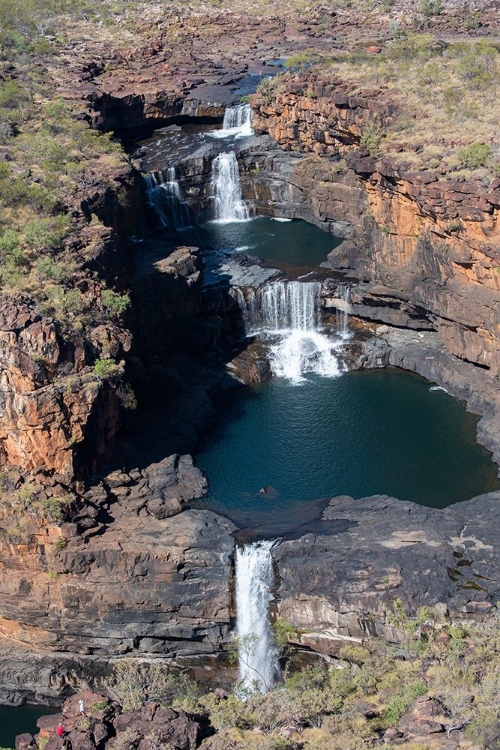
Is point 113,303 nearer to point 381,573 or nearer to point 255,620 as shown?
point 255,620

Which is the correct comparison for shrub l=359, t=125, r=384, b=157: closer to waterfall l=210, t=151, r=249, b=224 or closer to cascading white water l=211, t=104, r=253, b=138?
waterfall l=210, t=151, r=249, b=224

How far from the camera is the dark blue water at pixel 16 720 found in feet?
121

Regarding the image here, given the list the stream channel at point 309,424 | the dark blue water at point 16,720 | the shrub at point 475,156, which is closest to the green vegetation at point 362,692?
the dark blue water at point 16,720

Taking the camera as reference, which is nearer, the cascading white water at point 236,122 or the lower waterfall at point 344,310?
the lower waterfall at point 344,310

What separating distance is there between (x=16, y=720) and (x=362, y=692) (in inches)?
526

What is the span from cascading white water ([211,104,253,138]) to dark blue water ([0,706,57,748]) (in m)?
48.6

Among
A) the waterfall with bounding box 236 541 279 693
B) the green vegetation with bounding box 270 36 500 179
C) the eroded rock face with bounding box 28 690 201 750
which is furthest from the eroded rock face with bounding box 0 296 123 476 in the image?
the green vegetation with bounding box 270 36 500 179

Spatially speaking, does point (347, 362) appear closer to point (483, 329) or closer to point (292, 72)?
point (483, 329)

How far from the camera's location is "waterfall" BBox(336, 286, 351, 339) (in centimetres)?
5788

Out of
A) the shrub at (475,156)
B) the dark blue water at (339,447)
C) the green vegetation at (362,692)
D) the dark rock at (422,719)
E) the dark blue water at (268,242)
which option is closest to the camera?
the dark rock at (422,719)

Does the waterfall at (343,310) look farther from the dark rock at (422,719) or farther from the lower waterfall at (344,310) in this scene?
the dark rock at (422,719)

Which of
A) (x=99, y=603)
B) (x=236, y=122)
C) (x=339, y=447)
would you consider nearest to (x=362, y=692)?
(x=99, y=603)

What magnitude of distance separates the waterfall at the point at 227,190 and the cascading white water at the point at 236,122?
5.21 meters

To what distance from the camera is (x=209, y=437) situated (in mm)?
50438
